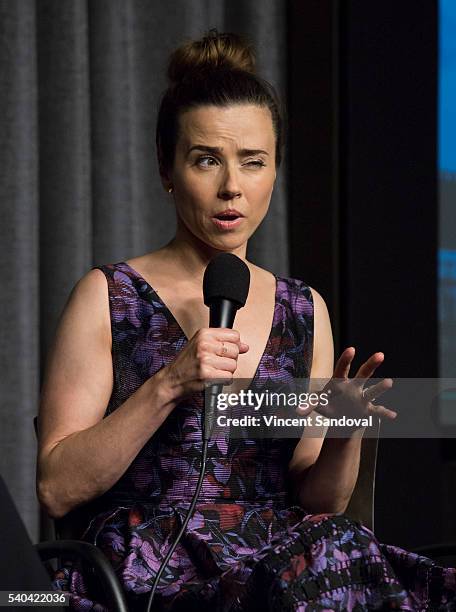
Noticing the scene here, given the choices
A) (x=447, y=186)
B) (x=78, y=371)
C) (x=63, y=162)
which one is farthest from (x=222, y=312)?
(x=447, y=186)

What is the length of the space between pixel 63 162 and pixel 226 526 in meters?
1.05

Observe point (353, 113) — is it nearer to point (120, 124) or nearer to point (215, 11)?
point (215, 11)

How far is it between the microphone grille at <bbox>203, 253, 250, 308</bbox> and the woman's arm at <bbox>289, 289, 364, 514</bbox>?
27cm

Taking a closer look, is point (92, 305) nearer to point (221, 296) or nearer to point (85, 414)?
point (85, 414)

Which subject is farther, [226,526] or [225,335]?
[226,526]

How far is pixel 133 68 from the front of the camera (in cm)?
230

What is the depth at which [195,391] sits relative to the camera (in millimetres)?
1256

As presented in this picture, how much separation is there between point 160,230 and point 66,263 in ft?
0.92

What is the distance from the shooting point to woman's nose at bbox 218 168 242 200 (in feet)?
4.75

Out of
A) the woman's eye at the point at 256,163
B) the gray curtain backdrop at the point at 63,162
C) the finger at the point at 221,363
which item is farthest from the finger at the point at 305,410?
the gray curtain backdrop at the point at 63,162

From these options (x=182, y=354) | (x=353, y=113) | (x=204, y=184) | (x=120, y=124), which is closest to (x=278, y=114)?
(x=204, y=184)

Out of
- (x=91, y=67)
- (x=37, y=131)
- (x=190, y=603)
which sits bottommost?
(x=190, y=603)

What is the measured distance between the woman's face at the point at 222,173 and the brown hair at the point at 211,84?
2 centimetres

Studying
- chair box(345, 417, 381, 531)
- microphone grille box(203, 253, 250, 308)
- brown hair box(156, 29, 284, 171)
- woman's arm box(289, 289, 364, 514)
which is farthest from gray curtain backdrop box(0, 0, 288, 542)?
microphone grille box(203, 253, 250, 308)
